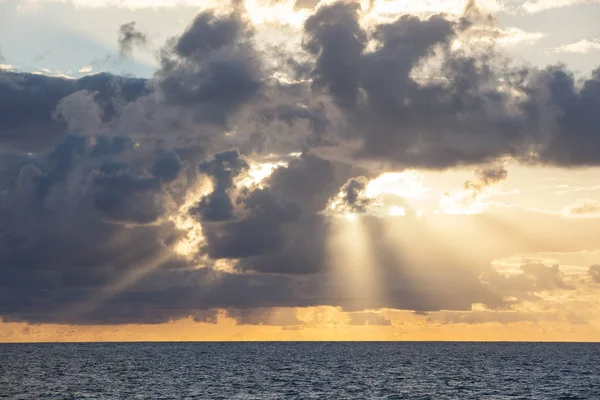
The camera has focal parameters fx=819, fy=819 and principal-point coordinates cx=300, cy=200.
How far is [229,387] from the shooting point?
566ft

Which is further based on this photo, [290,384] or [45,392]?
[290,384]

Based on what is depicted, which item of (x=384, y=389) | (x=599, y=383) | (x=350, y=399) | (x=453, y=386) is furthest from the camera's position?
(x=599, y=383)

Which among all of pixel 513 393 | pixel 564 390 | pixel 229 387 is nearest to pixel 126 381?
pixel 229 387

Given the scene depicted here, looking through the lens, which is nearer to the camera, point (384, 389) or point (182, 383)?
point (384, 389)

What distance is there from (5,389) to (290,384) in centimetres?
6003

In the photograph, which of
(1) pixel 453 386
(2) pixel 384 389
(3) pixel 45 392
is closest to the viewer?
(3) pixel 45 392

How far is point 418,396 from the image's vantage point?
155750mm

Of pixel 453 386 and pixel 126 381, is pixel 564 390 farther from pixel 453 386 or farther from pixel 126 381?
pixel 126 381

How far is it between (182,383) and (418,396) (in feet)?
187

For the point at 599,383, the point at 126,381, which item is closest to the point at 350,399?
the point at 126,381

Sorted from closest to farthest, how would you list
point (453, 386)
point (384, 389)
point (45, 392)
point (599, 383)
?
point (45, 392) → point (384, 389) → point (453, 386) → point (599, 383)

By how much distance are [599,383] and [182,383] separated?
100 metres

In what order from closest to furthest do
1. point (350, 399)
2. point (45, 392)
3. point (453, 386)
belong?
point (350, 399)
point (45, 392)
point (453, 386)

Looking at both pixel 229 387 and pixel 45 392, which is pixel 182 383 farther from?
pixel 45 392
